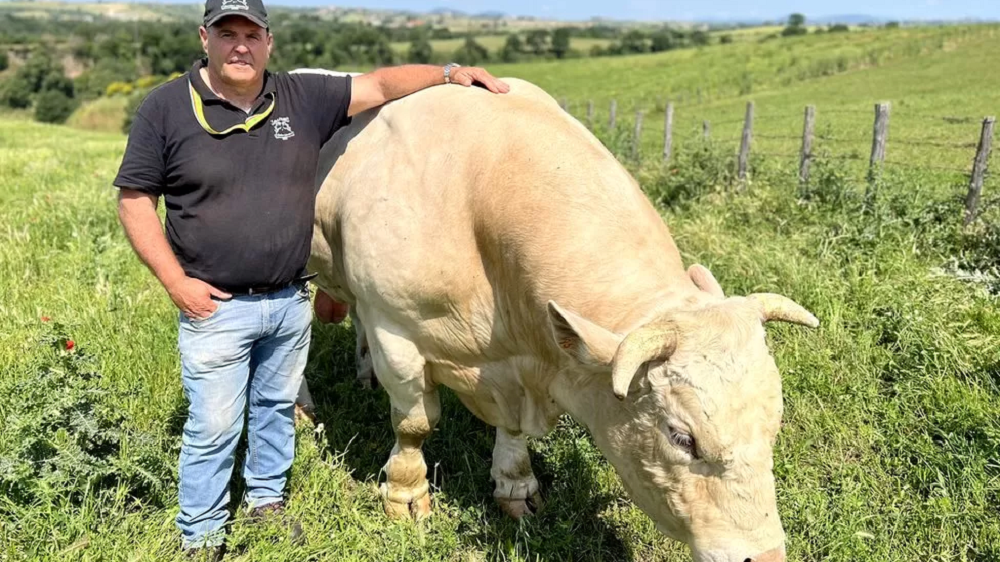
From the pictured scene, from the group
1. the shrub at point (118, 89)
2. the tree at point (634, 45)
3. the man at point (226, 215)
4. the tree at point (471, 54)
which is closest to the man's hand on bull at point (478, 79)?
the man at point (226, 215)

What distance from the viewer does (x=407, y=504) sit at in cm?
409

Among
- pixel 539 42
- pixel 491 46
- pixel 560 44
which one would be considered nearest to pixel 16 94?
pixel 491 46

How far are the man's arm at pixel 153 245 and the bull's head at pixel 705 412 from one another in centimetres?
159

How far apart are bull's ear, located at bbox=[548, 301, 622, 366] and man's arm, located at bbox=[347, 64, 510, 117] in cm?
166

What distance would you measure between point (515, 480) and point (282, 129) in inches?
89.8

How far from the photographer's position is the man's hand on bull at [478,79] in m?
3.88

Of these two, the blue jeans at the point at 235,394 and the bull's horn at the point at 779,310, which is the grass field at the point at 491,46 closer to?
the blue jeans at the point at 235,394

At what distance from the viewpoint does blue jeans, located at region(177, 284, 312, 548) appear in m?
3.27

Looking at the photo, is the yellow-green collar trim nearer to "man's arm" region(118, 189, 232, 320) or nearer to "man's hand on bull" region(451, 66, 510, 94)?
"man's arm" region(118, 189, 232, 320)

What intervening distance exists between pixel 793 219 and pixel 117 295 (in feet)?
21.9

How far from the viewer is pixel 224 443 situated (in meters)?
3.45

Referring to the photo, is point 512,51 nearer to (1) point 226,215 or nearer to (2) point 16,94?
(2) point 16,94

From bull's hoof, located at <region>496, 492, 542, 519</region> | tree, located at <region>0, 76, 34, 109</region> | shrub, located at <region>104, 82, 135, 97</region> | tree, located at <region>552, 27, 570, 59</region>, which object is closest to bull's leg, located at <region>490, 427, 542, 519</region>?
bull's hoof, located at <region>496, 492, 542, 519</region>

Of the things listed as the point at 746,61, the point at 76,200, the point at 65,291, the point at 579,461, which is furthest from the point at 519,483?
the point at 746,61
